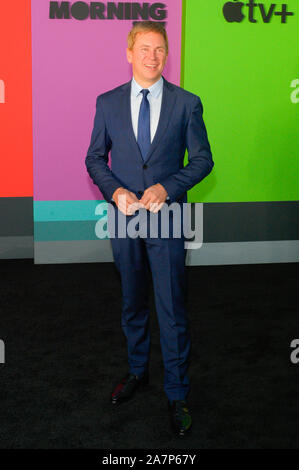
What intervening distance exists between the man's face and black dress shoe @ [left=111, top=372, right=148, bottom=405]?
1342 millimetres

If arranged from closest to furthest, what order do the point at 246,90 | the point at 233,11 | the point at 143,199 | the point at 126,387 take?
the point at 143,199 → the point at 126,387 → the point at 233,11 → the point at 246,90

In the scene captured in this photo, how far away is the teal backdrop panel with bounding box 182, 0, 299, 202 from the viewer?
4.46 meters

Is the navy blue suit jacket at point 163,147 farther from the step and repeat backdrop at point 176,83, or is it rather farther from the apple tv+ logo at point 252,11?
the apple tv+ logo at point 252,11

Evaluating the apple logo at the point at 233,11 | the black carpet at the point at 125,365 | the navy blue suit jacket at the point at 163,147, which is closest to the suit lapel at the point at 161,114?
Result: the navy blue suit jacket at the point at 163,147

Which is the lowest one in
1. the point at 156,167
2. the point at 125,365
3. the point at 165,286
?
the point at 125,365

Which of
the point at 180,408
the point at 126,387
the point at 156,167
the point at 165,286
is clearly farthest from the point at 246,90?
the point at 180,408

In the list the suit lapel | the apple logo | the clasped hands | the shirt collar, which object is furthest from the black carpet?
the apple logo

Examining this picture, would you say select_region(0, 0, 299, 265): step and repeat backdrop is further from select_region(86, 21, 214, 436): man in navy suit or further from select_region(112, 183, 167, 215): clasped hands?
select_region(112, 183, 167, 215): clasped hands

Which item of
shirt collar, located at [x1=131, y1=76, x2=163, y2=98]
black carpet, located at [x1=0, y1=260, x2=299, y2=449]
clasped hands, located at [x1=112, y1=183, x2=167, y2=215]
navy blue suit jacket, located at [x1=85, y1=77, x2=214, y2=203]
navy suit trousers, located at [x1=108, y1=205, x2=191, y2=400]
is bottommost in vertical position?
black carpet, located at [x1=0, y1=260, x2=299, y2=449]

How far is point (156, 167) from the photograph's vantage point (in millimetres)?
2270

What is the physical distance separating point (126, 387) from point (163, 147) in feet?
3.66

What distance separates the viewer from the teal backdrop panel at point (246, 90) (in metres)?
4.46

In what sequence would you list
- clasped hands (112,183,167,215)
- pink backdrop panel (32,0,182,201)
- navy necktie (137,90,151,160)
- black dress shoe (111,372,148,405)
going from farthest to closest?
1. pink backdrop panel (32,0,182,201)
2. black dress shoe (111,372,148,405)
3. navy necktie (137,90,151,160)
4. clasped hands (112,183,167,215)

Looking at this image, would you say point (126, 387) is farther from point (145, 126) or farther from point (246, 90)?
point (246, 90)
